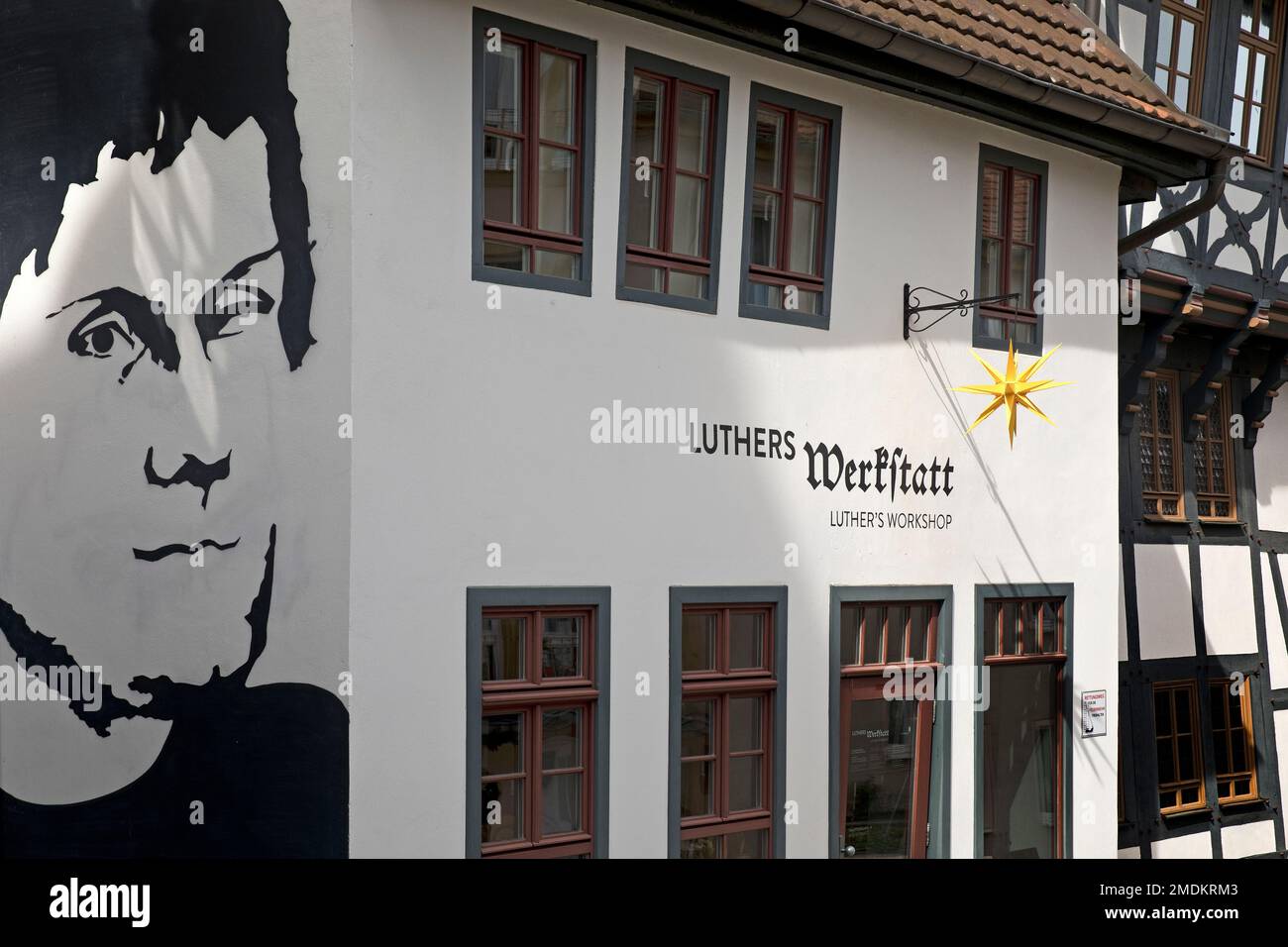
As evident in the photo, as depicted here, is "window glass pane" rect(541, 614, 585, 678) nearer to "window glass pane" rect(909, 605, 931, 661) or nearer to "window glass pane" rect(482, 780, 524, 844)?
"window glass pane" rect(482, 780, 524, 844)

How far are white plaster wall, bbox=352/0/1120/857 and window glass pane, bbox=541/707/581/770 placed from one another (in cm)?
25

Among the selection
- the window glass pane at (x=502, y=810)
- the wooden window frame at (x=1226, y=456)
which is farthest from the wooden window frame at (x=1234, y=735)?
the window glass pane at (x=502, y=810)

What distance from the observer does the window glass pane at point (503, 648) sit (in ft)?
24.6

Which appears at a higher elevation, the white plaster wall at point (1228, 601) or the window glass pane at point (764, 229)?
the window glass pane at point (764, 229)

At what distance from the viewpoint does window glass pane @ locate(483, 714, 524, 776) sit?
7.50m

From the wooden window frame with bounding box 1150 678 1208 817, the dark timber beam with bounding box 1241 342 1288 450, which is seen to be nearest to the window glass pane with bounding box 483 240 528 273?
the wooden window frame with bounding box 1150 678 1208 817

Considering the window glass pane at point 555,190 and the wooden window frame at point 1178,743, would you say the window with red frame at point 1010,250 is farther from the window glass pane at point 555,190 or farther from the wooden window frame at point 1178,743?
the wooden window frame at point 1178,743

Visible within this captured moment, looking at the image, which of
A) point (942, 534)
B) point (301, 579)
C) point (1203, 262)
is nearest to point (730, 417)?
point (942, 534)

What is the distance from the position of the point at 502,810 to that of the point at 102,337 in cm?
304

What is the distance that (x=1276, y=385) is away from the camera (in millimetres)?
14344

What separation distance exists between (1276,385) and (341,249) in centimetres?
1049

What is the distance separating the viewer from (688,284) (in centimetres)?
848

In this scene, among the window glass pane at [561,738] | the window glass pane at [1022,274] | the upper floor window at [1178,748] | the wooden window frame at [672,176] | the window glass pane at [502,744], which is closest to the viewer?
the window glass pane at [502,744]

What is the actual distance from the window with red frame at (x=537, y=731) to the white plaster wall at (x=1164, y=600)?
6886 millimetres
